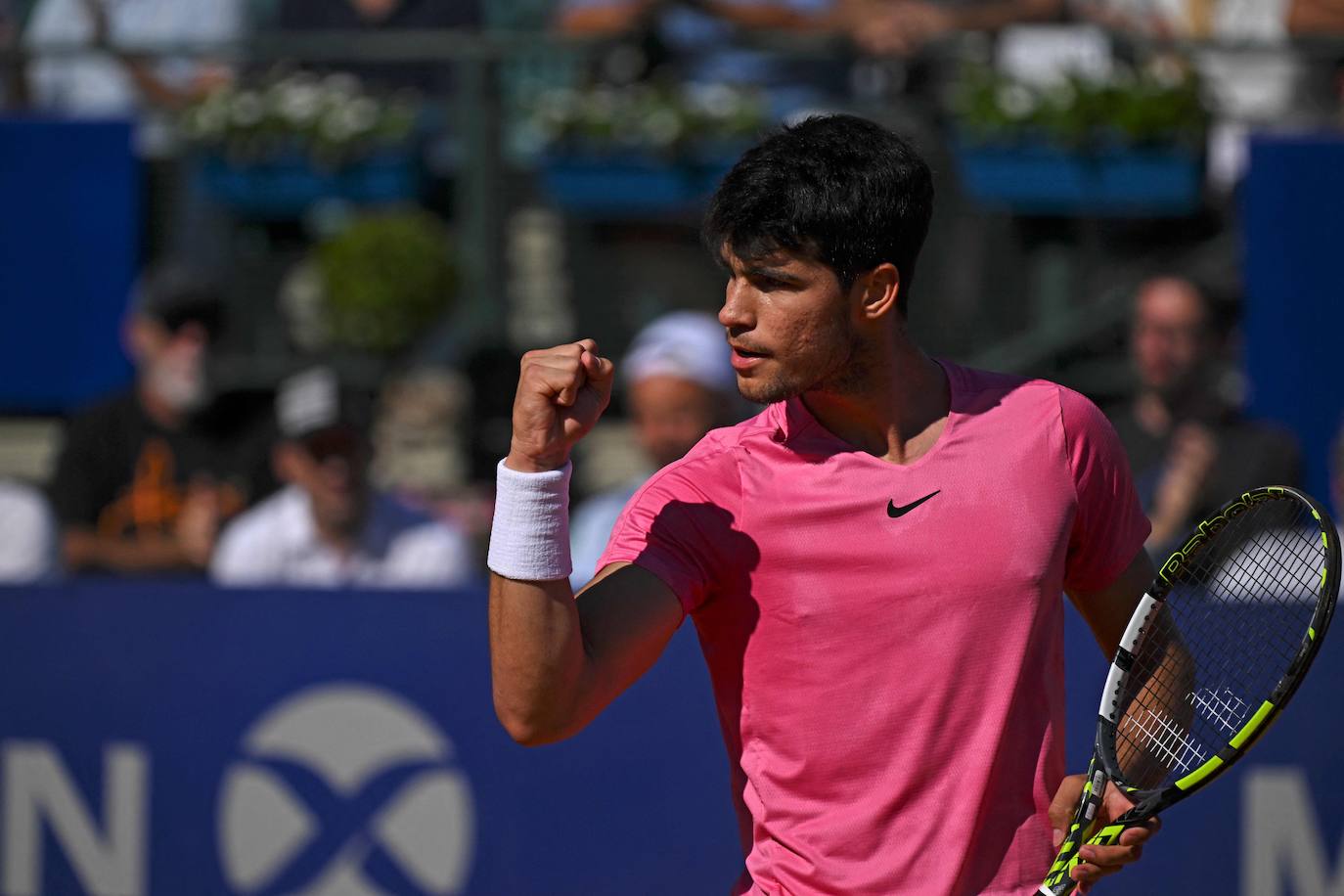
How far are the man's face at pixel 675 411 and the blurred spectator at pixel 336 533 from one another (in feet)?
2.51

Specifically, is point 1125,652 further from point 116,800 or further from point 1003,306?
point 1003,306

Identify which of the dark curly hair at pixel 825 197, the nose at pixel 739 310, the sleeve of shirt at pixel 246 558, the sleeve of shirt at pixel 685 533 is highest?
the dark curly hair at pixel 825 197

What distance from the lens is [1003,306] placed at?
24.1 ft

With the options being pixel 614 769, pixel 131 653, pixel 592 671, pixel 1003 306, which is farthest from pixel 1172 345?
pixel 592 671

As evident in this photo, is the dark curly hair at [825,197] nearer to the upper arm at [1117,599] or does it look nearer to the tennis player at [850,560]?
the tennis player at [850,560]

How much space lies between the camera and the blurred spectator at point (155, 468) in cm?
577

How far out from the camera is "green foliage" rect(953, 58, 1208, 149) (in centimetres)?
682

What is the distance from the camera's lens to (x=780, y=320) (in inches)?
98.0

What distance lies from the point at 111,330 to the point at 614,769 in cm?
355

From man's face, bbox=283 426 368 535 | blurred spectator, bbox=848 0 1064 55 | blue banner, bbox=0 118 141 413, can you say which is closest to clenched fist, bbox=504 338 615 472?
man's face, bbox=283 426 368 535

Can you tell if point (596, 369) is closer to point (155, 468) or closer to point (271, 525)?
point (271, 525)

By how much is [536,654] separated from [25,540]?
3.76 meters

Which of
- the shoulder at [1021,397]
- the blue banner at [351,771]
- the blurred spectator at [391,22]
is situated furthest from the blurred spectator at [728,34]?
the shoulder at [1021,397]

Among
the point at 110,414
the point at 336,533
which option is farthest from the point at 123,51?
the point at 336,533
